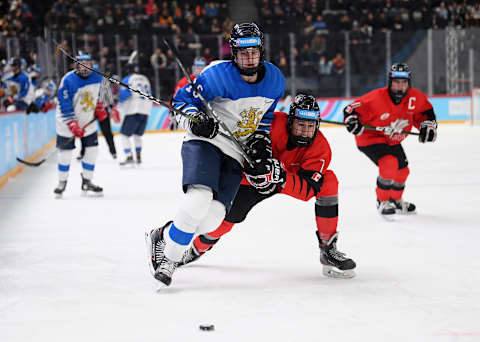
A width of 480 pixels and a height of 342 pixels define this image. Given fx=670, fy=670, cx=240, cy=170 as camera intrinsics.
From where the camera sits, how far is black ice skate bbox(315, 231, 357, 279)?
296cm

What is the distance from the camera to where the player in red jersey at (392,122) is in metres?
4.54

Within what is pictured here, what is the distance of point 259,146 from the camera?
9.61ft

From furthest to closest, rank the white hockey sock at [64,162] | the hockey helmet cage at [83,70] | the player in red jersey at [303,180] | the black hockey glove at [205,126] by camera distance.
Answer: the white hockey sock at [64,162]
the hockey helmet cage at [83,70]
the player in red jersey at [303,180]
the black hockey glove at [205,126]

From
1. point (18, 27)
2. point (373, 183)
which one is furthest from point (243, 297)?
point (18, 27)

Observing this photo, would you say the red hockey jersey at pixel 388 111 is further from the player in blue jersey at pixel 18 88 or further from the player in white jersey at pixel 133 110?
the player in blue jersey at pixel 18 88

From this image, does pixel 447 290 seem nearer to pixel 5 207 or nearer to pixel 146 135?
pixel 5 207

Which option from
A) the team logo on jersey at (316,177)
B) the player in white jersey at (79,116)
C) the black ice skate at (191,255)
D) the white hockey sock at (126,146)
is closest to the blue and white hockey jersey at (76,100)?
the player in white jersey at (79,116)

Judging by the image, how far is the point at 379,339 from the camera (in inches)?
85.2

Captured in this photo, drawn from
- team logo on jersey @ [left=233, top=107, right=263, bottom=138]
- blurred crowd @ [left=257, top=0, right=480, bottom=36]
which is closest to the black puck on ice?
team logo on jersey @ [left=233, top=107, right=263, bottom=138]

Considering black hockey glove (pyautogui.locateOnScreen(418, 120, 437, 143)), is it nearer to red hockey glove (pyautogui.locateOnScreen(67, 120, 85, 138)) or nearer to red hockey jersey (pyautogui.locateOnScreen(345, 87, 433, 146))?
red hockey jersey (pyautogui.locateOnScreen(345, 87, 433, 146))

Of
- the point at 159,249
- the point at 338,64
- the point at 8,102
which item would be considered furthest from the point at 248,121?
the point at 338,64

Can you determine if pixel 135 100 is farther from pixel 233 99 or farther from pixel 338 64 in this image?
pixel 338 64

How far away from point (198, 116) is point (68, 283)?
3.16 ft

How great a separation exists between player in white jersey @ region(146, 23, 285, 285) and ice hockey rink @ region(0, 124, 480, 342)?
244mm
